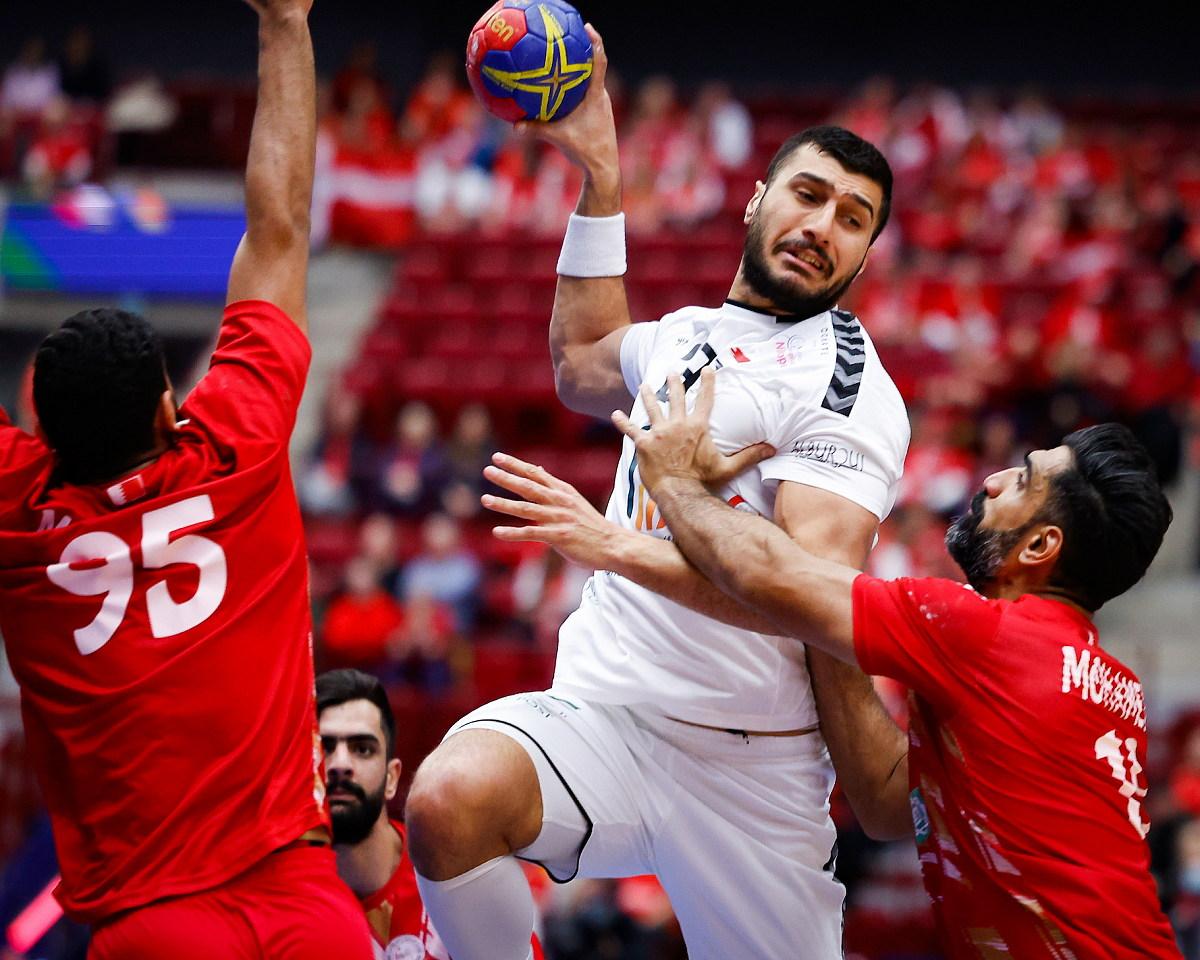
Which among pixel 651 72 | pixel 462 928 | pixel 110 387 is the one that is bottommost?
pixel 462 928

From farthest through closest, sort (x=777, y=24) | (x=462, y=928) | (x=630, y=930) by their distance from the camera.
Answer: (x=777, y=24), (x=630, y=930), (x=462, y=928)

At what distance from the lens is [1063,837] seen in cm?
364

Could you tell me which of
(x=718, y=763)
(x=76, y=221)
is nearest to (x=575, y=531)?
(x=718, y=763)

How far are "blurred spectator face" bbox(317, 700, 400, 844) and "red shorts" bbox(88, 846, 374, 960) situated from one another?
3.61ft

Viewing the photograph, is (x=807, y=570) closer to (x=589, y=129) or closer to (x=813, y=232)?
(x=813, y=232)

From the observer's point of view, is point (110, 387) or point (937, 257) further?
point (937, 257)

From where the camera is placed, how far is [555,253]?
14.6m

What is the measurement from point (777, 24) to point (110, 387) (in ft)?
56.7

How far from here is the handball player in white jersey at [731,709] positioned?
12.8ft

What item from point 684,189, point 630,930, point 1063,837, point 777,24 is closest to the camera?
point 1063,837

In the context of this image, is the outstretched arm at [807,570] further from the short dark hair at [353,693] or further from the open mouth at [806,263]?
the short dark hair at [353,693]

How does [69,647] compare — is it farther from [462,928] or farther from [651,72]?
[651,72]

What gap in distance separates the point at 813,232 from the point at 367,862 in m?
2.14

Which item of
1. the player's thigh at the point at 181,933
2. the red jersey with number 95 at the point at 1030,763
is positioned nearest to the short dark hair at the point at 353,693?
the player's thigh at the point at 181,933
